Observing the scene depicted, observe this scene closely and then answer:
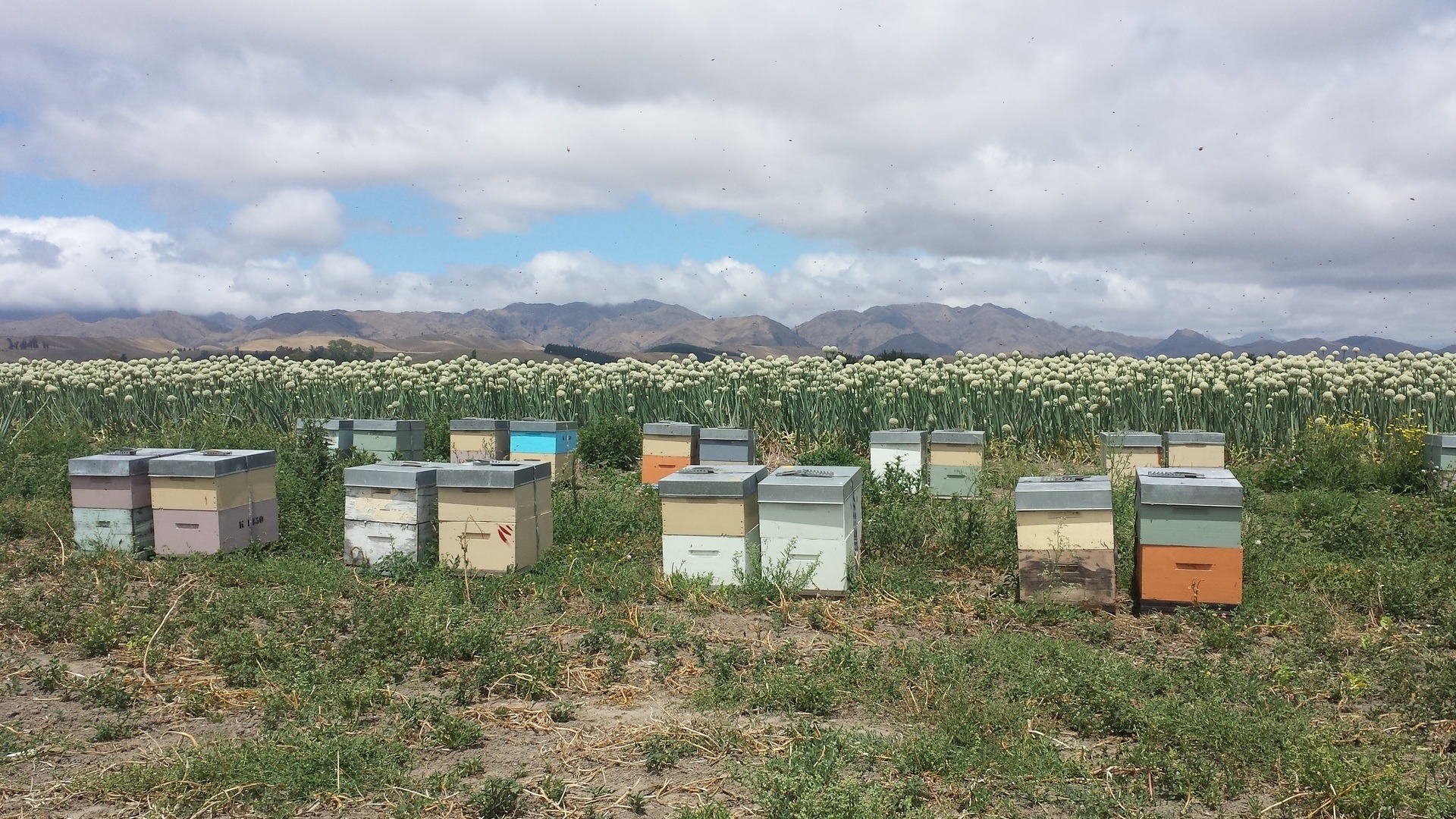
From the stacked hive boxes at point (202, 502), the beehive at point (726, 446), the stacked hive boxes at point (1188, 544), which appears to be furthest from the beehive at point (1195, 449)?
the stacked hive boxes at point (202, 502)

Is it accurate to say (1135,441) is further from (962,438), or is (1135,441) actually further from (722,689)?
(722,689)

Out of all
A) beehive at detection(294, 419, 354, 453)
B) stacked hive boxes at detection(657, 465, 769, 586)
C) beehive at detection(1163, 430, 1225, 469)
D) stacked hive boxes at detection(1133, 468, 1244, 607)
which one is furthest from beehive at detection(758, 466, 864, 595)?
beehive at detection(294, 419, 354, 453)

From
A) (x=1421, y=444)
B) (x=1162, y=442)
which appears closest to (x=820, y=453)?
(x=1162, y=442)

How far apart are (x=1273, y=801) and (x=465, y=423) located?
11002 millimetres

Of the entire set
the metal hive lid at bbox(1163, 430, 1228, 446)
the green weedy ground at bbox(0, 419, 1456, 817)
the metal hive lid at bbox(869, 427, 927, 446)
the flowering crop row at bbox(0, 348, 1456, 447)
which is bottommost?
the green weedy ground at bbox(0, 419, 1456, 817)

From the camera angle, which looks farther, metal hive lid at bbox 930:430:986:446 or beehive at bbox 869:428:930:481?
beehive at bbox 869:428:930:481

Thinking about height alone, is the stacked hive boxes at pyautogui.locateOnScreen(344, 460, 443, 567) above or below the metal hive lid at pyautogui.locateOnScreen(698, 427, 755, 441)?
below

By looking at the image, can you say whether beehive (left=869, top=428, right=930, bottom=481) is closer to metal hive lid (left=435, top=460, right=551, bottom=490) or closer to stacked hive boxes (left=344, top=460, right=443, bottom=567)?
metal hive lid (left=435, top=460, right=551, bottom=490)

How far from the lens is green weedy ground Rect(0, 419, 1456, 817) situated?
4.27 m

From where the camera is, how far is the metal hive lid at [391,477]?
8.12m

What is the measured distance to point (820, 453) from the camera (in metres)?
14.4

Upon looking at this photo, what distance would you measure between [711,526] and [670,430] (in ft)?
16.7

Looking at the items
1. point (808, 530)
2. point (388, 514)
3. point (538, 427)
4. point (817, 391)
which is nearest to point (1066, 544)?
point (808, 530)

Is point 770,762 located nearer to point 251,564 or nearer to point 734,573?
point 734,573
